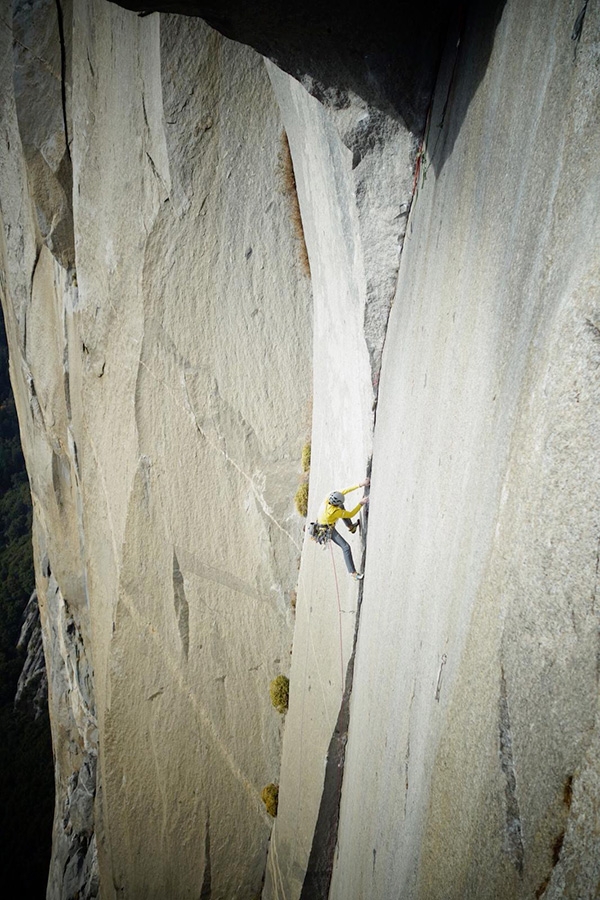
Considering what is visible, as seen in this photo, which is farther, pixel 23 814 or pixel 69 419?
pixel 23 814

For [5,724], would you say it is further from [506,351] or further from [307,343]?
[506,351]

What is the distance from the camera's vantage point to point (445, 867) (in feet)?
6.28

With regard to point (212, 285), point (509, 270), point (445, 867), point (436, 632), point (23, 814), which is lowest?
point (23, 814)

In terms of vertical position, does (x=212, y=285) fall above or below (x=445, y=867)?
above

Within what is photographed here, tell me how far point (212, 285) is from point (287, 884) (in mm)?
6856

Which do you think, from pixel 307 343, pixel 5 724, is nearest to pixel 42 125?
pixel 307 343

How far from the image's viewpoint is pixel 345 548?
14.2 ft

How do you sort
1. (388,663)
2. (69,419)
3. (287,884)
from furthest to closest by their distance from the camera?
(69,419), (287,884), (388,663)

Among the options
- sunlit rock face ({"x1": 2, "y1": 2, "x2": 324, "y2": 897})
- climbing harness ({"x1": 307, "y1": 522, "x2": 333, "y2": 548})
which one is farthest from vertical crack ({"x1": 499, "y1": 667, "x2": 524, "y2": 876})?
sunlit rock face ({"x1": 2, "y1": 2, "x2": 324, "y2": 897})

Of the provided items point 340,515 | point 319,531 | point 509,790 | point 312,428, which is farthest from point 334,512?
point 509,790

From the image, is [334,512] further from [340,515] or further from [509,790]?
[509,790]

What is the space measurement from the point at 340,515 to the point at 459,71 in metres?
2.82

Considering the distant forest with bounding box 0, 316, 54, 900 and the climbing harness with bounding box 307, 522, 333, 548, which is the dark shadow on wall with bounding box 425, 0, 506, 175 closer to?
the climbing harness with bounding box 307, 522, 333, 548

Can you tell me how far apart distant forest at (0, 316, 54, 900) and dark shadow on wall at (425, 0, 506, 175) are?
2146cm
